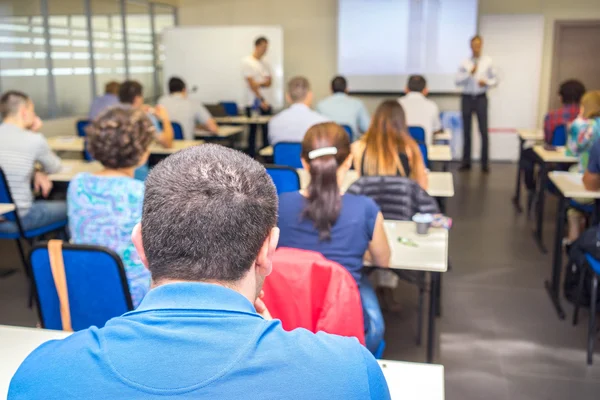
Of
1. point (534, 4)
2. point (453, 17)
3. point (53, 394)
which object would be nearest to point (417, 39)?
point (453, 17)

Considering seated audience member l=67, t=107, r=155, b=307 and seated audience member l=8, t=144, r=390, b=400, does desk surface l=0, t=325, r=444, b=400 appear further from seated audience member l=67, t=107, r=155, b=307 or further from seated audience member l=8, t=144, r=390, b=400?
seated audience member l=8, t=144, r=390, b=400

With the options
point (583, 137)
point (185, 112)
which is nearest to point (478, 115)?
point (583, 137)

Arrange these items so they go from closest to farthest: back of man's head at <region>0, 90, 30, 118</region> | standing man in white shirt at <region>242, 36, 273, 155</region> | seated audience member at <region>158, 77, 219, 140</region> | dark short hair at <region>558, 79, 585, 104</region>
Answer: back of man's head at <region>0, 90, 30, 118</region> → dark short hair at <region>558, 79, 585, 104</region> → seated audience member at <region>158, 77, 219, 140</region> → standing man in white shirt at <region>242, 36, 273, 155</region>

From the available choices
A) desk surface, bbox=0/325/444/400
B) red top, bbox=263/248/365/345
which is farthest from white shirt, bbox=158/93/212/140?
red top, bbox=263/248/365/345

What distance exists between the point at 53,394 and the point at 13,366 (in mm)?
966

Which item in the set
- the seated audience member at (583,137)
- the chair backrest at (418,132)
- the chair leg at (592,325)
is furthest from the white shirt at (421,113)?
the chair leg at (592,325)

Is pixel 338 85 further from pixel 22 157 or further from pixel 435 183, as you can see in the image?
pixel 22 157

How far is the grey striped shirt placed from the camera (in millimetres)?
3715

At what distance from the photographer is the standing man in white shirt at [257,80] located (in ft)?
27.0

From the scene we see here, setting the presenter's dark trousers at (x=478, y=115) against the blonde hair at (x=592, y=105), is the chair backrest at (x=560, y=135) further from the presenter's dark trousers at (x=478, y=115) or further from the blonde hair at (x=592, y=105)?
the presenter's dark trousers at (x=478, y=115)

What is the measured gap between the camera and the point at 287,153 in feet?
15.1

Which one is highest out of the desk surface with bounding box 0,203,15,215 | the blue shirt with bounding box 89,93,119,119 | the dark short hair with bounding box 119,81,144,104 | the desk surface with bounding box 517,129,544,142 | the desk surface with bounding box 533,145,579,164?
the dark short hair with bounding box 119,81,144,104

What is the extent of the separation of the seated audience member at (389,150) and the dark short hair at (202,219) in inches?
92.4

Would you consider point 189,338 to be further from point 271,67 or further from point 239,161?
point 271,67
